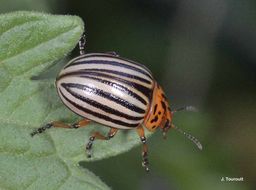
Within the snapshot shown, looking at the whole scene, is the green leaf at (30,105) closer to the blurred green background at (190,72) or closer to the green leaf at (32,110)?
the green leaf at (32,110)

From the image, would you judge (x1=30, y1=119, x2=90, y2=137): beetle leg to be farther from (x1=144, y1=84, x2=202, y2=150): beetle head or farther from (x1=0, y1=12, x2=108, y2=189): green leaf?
(x1=144, y1=84, x2=202, y2=150): beetle head

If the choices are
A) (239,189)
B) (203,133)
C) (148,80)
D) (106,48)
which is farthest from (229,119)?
(148,80)

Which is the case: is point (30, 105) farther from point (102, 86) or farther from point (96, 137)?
point (102, 86)

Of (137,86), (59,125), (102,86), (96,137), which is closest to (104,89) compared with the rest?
(102,86)

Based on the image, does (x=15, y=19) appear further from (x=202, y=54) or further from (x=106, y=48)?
(x=202, y=54)

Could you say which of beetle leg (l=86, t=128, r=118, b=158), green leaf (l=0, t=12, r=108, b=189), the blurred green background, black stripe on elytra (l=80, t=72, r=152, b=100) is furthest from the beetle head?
the blurred green background
